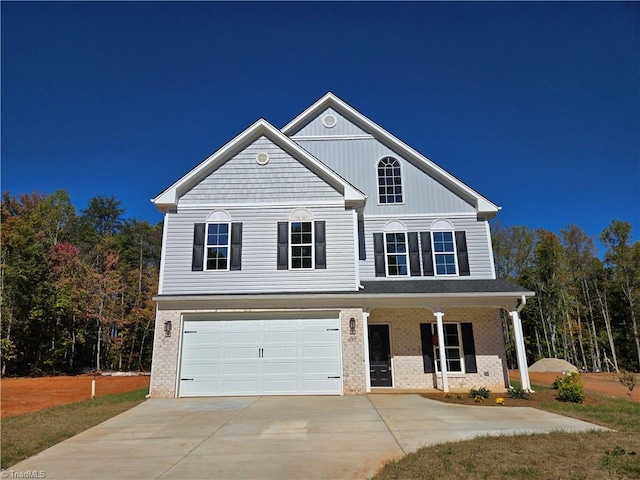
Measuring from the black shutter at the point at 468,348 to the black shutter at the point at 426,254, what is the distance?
2.21 meters

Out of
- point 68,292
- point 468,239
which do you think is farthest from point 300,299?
point 68,292

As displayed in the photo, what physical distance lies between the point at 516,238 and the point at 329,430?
1237 inches

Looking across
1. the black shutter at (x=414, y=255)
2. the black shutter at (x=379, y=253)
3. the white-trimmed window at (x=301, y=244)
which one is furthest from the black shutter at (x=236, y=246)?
the black shutter at (x=414, y=255)

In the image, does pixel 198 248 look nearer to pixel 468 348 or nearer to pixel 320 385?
pixel 320 385

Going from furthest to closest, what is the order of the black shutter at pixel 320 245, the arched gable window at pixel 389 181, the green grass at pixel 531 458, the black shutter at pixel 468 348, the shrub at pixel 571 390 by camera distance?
the arched gable window at pixel 389 181
the black shutter at pixel 468 348
the black shutter at pixel 320 245
the shrub at pixel 571 390
the green grass at pixel 531 458

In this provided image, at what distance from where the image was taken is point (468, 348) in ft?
46.5

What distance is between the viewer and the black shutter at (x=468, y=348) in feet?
45.8

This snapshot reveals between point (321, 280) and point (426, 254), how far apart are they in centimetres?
445

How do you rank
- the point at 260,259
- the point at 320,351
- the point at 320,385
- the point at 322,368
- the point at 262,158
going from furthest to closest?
the point at 262,158 → the point at 260,259 → the point at 320,351 → the point at 322,368 → the point at 320,385

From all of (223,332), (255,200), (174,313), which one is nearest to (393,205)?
(255,200)

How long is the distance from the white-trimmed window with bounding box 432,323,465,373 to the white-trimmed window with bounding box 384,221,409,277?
2330mm

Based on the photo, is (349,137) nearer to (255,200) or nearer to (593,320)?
(255,200)

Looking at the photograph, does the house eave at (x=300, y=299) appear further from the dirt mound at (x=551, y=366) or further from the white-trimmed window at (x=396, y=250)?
the dirt mound at (x=551, y=366)

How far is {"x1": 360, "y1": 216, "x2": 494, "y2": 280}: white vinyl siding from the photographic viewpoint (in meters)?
14.6
